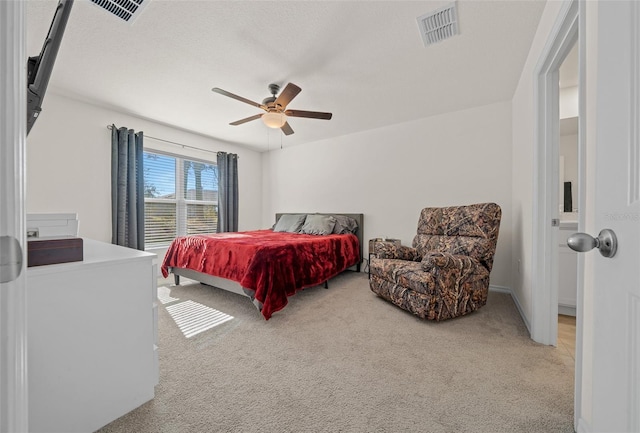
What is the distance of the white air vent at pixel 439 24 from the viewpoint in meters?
1.77

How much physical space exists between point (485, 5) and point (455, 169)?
2011 millimetres

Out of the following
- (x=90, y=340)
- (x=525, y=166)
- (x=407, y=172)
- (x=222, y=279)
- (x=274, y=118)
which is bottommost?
(x=222, y=279)

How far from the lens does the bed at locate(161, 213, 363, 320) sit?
2324mm

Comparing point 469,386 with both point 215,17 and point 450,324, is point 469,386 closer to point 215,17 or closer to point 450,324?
point 450,324

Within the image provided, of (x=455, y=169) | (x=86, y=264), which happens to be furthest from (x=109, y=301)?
(x=455, y=169)

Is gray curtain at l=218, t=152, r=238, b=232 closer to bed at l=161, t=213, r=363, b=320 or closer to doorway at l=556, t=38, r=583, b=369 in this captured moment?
bed at l=161, t=213, r=363, b=320

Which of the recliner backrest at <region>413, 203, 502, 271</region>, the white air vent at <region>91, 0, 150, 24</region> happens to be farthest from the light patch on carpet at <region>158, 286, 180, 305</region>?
the recliner backrest at <region>413, 203, 502, 271</region>

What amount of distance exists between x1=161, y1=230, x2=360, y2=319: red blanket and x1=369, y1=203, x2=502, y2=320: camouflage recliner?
66 cm

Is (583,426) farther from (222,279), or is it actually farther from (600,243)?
(222,279)

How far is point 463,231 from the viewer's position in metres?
2.76

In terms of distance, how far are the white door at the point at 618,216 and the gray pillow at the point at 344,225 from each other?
3.44m

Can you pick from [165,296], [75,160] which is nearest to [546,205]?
[165,296]

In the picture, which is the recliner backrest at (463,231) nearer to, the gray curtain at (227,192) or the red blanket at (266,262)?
the red blanket at (266,262)

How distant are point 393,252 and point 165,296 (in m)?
2.68
